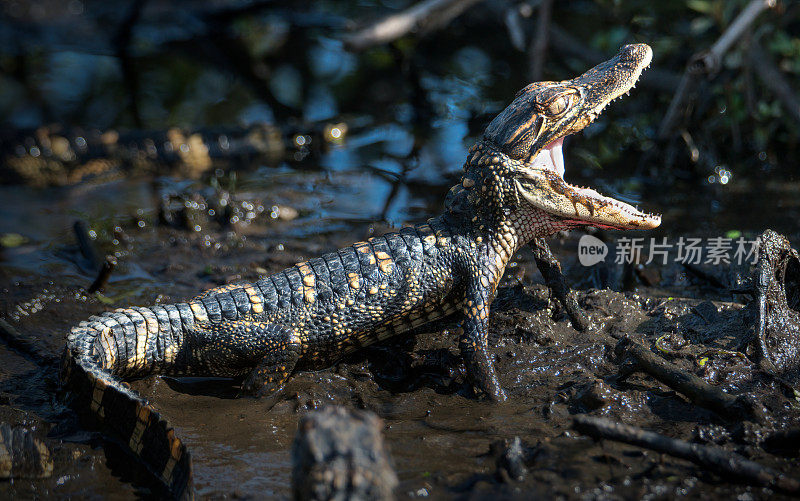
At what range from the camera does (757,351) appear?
385cm

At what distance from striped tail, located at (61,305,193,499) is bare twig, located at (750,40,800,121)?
5809 millimetres

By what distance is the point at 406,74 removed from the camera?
9.55m

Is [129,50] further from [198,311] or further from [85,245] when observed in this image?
[198,311]

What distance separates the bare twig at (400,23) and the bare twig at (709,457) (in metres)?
5.53

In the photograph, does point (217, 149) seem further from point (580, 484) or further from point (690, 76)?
point (580, 484)

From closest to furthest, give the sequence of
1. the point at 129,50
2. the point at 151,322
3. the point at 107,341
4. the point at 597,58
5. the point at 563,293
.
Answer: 1. the point at 107,341
2. the point at 151,322
3. the point at 563,293
4. the point at 597,58
5. the point at 129,50

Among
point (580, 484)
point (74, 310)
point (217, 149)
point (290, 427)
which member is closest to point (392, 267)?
point (290, 427)

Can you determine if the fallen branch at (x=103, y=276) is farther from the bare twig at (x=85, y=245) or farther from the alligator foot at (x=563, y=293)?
the alligator foot at (x=563, y=293)

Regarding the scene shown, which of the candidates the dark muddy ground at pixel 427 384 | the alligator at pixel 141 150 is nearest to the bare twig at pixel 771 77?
the dark muddy ground at pixel 427 384

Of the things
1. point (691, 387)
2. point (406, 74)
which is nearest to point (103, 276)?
point (691, 387)

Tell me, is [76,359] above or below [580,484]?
above

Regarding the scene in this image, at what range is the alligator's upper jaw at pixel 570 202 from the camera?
3977 millimetres

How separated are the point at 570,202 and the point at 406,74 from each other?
603cm

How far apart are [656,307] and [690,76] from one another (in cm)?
280
